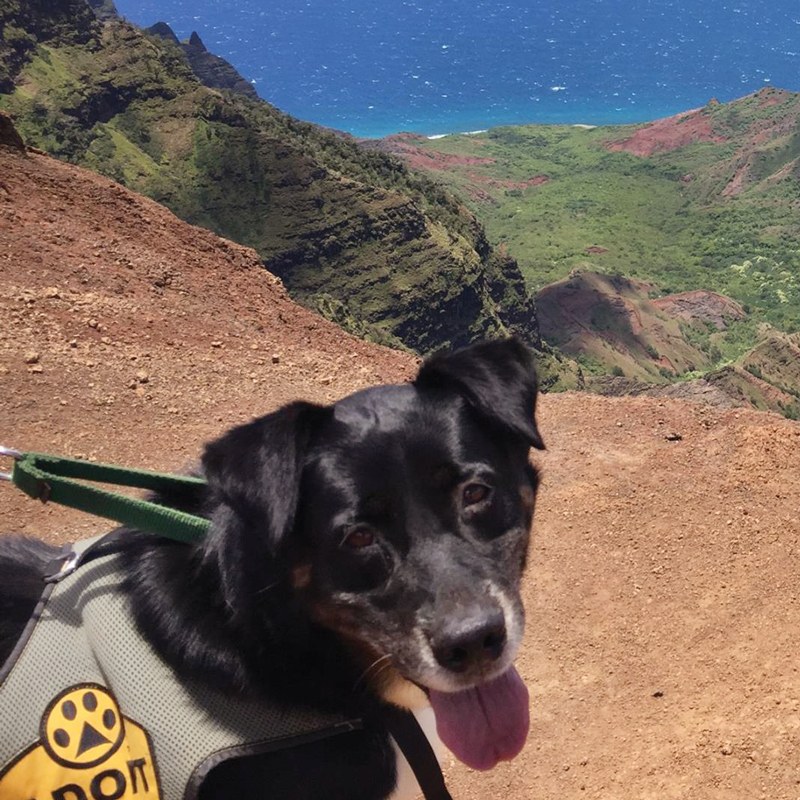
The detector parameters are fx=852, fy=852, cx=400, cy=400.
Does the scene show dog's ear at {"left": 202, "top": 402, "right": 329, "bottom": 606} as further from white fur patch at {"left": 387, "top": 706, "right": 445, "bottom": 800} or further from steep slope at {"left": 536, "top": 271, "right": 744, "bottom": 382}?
steep slope at {"left": 536, "top": 271, "right": 744, "bottom": 382}

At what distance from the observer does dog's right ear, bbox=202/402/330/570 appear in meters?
2.72

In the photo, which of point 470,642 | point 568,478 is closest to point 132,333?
point 568,478

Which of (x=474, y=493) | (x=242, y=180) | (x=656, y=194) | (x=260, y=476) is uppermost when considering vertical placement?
(x=656, y=194)

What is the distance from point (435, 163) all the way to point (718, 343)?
216ft

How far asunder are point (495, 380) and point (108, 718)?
5.67 feet

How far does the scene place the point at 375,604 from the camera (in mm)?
2820

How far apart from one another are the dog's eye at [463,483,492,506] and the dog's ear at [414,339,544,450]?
238 millimetres

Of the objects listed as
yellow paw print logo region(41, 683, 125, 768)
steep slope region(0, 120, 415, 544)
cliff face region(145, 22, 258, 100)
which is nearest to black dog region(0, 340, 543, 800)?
yellow paw print logo region(41, 683, 125, 768)

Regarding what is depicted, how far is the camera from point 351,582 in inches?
111

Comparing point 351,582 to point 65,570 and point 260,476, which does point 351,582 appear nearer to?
point 260,476

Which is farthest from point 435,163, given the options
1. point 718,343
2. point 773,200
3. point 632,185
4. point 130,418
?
point 130,418

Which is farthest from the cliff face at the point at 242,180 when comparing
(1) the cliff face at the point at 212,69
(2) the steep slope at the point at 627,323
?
(1) the cliff face at the point at 212,69

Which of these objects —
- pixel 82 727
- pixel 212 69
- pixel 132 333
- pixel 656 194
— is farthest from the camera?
pixel 656 194

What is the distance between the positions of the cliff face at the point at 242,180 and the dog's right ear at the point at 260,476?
46.6 meters
